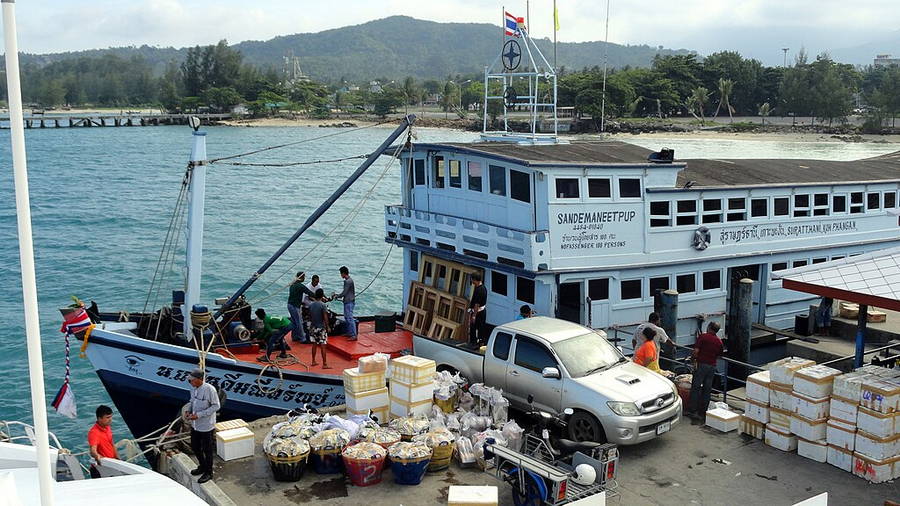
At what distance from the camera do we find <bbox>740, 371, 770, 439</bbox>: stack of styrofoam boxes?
1209 centimetres

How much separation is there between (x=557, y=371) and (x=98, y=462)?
6.35 meters

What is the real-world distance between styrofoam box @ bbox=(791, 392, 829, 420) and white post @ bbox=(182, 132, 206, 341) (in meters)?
10.4

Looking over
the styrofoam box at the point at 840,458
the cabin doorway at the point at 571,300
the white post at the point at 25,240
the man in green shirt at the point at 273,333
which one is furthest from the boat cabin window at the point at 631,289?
the white post at the point at 25,240

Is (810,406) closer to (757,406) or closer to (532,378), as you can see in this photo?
(757,406)

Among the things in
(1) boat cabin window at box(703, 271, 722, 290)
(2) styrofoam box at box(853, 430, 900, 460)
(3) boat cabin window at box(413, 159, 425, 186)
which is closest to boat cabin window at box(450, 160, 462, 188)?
(3) boat cabin window at box(413, 159, 425, 186)

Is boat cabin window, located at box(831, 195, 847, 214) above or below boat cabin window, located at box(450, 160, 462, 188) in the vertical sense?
below

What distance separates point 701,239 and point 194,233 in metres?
10.0

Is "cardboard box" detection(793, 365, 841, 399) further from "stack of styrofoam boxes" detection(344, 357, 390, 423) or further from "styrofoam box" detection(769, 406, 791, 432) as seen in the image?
"stack of styrofoam boxes" detection(344, 357, 390, 423)

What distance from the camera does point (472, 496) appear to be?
9.53m

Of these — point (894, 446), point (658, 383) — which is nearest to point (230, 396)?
point (658, 383)

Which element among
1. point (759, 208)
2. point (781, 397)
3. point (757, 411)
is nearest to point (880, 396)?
point (781, 397)

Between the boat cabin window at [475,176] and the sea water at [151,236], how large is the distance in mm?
1378

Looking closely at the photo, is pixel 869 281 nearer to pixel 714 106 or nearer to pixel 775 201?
pixel 775 201

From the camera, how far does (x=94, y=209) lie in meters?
55.8
